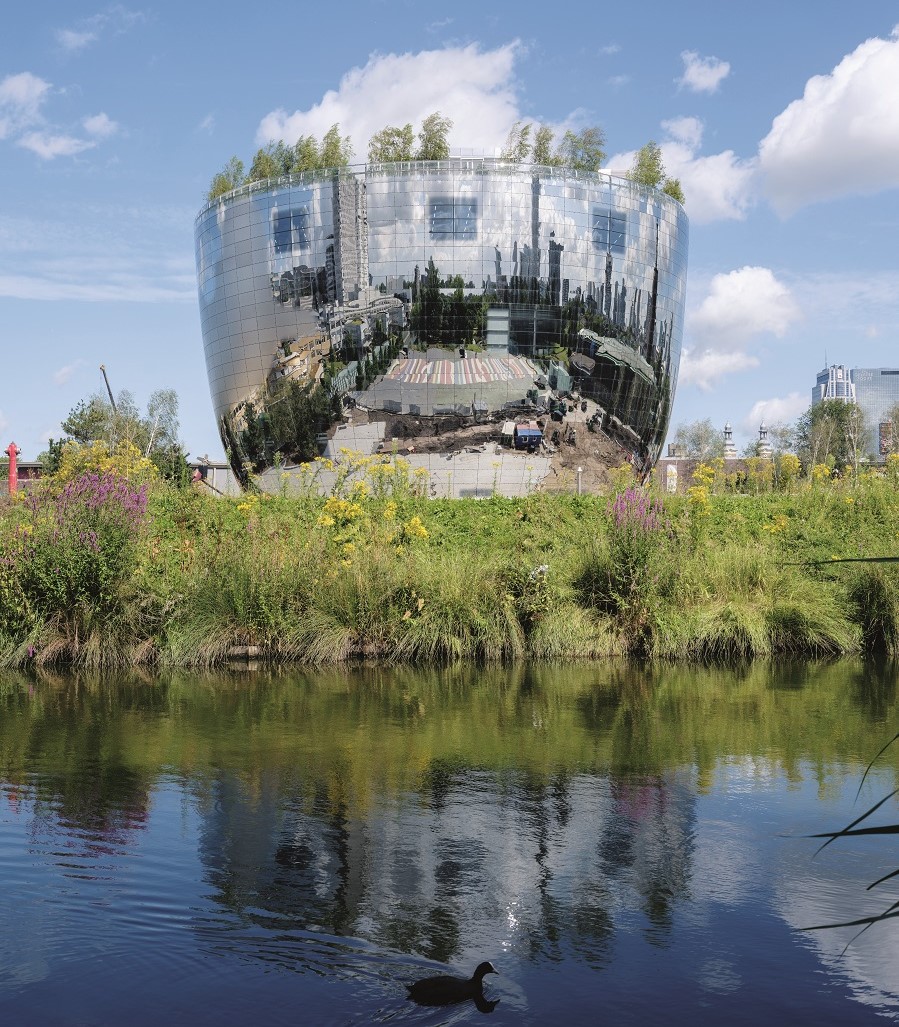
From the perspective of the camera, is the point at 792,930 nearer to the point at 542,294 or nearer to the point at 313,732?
the point at 313,732

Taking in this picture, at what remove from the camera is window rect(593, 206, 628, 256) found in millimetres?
31727

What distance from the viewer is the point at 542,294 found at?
100 ft

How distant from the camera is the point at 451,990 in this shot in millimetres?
3750

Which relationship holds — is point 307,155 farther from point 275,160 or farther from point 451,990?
point 451,990

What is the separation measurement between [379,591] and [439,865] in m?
8.09

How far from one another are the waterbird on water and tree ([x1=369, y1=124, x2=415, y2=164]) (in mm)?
33351

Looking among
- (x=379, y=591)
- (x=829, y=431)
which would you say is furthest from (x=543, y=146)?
(x=829, y=431)

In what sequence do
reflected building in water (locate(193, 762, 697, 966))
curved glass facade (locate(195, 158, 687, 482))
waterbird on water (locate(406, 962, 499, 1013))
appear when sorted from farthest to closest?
curved glass facade (locate(195, 158, 687, 482))
reflected building in water (locate(193, 762, 697, 966))
waterbird on water (locate(406, 962, 499, 1013))

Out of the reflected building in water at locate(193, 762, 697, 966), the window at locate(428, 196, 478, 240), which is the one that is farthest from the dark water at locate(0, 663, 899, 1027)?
the window at locate(428, 196, 478, 240)

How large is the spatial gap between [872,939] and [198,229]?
34.8 meters

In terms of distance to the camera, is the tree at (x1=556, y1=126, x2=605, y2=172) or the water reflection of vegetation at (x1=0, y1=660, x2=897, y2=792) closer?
the water reflection of vegetation at (x1=0, y1=660, x2=897, y2=792)

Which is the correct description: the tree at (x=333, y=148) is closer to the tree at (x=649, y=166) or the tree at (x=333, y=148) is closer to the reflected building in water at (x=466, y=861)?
the tree at (x=649, y=166)

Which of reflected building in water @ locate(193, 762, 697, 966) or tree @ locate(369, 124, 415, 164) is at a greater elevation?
tree @ locate(369, 124, 415, 164)

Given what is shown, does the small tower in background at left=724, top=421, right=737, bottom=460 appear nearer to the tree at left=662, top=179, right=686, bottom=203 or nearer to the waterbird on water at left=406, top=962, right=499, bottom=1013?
the tree at left=662, top=179, right=686, bottom=203
